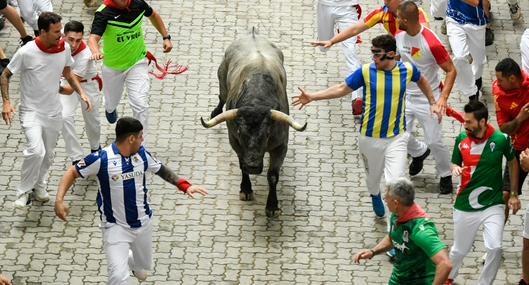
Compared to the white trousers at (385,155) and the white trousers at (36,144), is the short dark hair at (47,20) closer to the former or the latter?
the white trousers at (36,144)

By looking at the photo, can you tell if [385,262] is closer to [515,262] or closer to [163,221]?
[515,262]

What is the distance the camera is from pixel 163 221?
16797mm

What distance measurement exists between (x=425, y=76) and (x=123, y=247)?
485 centimetres

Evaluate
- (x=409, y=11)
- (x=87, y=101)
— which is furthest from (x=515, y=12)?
(x=87, y=101)

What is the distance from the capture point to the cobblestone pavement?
622 inches

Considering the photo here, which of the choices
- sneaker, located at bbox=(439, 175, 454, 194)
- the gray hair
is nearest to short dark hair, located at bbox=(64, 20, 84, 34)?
sneaker, located at bbox=(439, 175, 454, 194)

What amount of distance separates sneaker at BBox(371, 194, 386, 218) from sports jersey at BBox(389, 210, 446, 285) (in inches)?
131

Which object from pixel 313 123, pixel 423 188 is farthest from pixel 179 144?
pixel 423 188

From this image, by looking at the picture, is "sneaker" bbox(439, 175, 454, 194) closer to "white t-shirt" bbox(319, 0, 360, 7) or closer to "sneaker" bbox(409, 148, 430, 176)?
"sneaker" bbox(409, 148, 430, 176)

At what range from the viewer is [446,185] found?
1742 cm

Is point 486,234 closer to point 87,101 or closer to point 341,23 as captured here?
point 87,101

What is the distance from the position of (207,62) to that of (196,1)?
7.01 feet

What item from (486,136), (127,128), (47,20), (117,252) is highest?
(47,20)

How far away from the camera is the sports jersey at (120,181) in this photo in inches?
559
